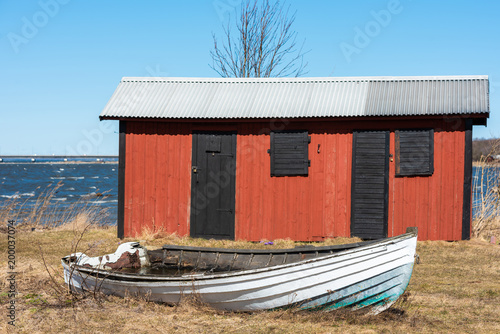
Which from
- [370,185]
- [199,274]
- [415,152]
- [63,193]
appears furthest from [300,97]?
[63,193]

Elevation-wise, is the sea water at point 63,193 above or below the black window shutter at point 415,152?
below

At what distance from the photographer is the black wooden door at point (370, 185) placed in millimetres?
12242

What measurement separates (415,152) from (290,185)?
3059mm

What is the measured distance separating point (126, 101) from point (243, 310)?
26.9ft

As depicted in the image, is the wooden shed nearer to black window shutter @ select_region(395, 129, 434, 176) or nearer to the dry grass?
black window shutter @ select_region(395, 129, 434, 176)

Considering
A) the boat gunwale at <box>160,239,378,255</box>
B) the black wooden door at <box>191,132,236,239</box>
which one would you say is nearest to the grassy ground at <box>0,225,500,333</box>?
the boat gunwale at <box>160,239,378,255</box>

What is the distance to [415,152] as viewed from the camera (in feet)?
39.9

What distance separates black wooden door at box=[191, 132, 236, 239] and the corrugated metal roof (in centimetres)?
87

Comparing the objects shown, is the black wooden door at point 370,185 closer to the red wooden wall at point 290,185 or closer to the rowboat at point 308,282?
the red wooden wall at point 290,185

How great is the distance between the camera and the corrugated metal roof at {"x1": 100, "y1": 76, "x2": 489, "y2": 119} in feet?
39.8

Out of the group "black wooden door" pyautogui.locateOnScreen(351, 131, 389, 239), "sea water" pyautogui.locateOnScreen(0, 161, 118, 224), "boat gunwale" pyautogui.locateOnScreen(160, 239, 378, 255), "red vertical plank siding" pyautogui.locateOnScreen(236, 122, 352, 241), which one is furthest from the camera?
"sea water" pyautogui.locateOnScreen(0, 161, 118, 224)

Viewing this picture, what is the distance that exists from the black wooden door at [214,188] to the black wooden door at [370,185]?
2.98 meters

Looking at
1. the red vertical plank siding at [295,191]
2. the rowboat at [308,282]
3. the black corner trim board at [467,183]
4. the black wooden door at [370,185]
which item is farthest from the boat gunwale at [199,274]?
the black corner trim board at [467,183]

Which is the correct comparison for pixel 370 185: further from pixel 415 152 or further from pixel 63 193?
pixel 63 193
